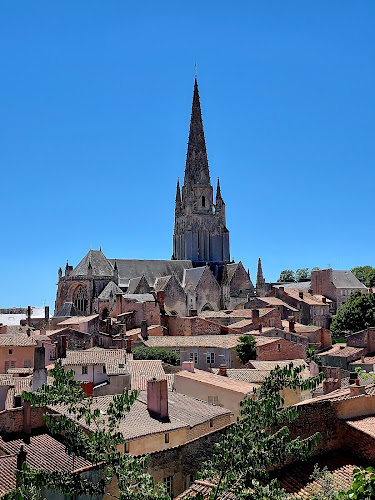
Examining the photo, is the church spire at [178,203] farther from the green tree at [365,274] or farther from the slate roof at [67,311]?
the green tree at [365,274]

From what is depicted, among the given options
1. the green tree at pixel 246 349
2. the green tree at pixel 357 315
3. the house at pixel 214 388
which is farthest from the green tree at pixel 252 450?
the green tree at pixel 357 315

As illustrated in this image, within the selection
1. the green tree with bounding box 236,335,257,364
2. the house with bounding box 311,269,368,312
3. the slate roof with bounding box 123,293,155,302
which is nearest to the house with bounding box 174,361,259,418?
the green tree with bounding box 236,335,257,364

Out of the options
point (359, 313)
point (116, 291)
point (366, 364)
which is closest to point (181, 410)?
point (366, 364)

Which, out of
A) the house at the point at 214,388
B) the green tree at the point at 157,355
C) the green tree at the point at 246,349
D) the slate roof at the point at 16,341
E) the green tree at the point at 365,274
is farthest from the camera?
the green tree at the point at 365,274

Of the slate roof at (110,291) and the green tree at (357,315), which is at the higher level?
the slate roof at (110,291)

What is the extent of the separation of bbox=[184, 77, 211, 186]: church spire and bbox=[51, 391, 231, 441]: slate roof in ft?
224

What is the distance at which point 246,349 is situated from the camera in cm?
3866

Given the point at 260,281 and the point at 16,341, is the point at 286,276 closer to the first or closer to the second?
the point at 260,281

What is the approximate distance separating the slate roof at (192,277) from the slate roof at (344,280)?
63.3 ft

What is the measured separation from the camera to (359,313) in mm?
57969

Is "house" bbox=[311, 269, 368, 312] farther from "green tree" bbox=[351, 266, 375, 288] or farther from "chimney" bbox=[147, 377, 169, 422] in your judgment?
"chimney" bbox=[147, 377, 169, 422]

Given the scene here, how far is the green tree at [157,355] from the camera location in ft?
128

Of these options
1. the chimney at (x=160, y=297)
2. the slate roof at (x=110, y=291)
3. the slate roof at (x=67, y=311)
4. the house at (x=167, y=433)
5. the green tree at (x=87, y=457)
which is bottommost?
the house at (x=167, y=433)

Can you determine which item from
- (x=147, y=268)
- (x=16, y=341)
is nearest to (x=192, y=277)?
(x=147, y=268)
